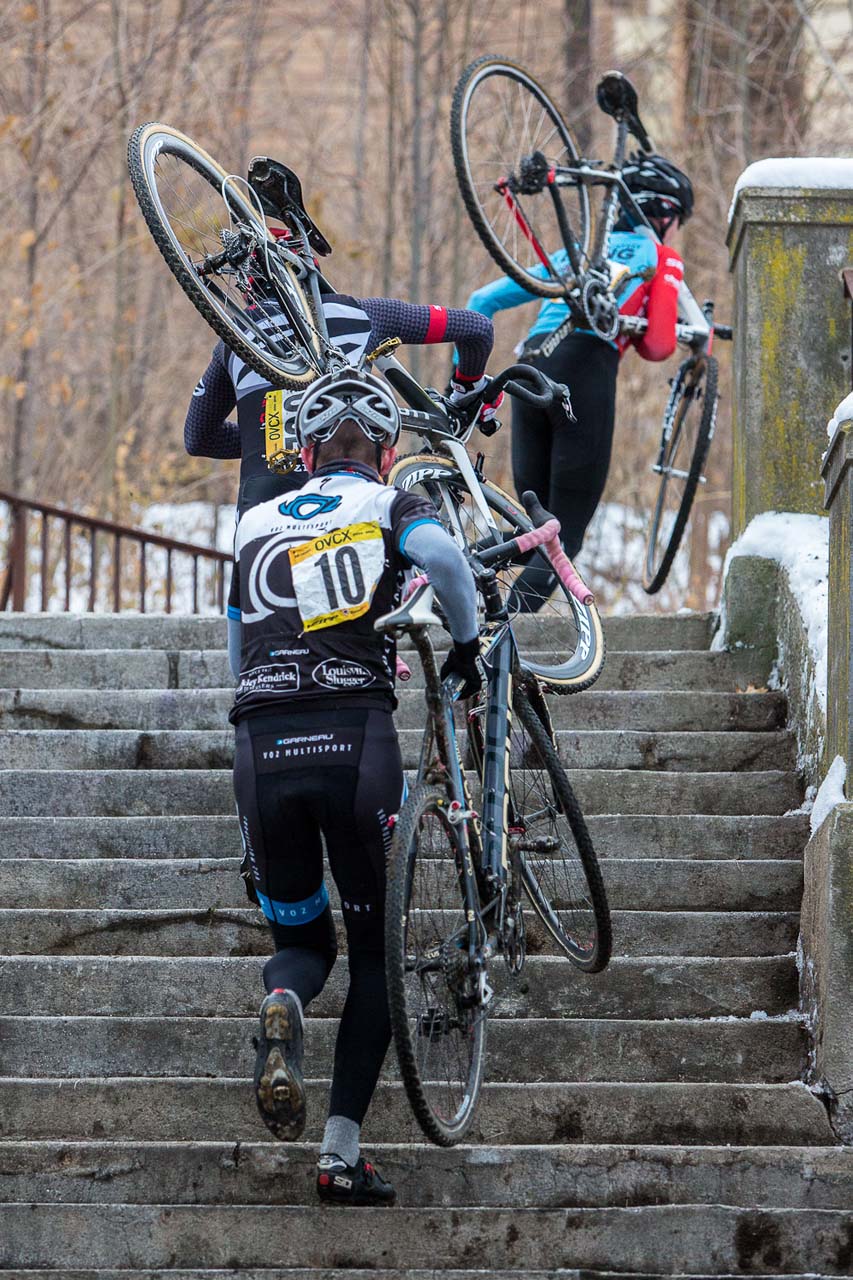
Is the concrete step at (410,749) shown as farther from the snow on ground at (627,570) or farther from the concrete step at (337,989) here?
the snow on ground at (627,570)

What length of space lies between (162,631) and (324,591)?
3.48 metres

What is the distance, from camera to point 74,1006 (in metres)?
5.27

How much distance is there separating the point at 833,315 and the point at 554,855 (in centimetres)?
347

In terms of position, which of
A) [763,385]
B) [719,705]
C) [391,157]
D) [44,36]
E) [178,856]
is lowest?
[178,856]

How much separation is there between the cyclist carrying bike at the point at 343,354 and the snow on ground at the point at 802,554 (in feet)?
4.82

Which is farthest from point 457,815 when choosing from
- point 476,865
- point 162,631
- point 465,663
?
point 162,631

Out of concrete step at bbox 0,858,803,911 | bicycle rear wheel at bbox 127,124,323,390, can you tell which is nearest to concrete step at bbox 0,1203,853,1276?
concrete step at bbox 0,858,803,911

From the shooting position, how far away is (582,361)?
734 centimetres

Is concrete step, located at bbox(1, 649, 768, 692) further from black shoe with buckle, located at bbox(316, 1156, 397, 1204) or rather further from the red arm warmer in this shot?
black shoe with buckle, located at bbox(316, 1156, 397, 1204)

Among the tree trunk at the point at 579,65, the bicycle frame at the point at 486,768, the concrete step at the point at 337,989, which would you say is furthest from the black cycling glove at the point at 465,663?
the tree trunk at the point at 579,65

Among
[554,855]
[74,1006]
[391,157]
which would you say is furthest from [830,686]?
[391,157]

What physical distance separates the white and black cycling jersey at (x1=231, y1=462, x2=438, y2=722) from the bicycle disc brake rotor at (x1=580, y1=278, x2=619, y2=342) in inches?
119

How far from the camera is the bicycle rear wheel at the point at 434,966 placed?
158 inches

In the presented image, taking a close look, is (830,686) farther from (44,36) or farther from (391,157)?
(44,36)
